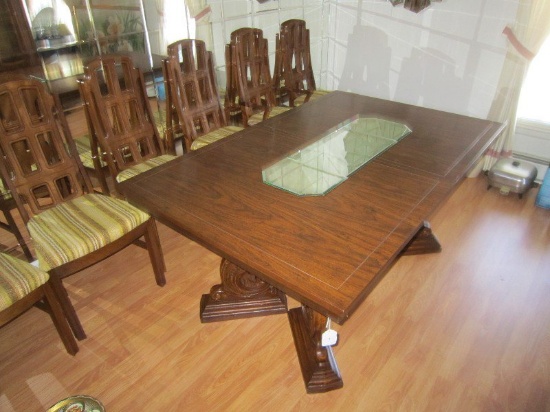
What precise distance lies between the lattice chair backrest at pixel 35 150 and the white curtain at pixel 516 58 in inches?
112

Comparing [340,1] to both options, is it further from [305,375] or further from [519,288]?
[305,375]

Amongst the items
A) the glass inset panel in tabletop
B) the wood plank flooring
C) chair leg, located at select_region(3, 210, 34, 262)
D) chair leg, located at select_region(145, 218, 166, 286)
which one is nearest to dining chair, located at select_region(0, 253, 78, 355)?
the wood plank flooring

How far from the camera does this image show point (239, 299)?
182 centimetres

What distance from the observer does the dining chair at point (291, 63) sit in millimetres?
2846

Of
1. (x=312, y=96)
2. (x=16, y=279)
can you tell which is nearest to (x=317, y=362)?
(x=16, y=279)

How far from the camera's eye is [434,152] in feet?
5.46

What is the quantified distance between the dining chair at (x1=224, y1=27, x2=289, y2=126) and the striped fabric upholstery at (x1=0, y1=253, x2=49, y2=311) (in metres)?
1.65

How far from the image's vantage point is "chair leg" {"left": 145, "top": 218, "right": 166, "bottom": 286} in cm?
182

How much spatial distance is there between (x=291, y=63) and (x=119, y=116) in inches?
61.4

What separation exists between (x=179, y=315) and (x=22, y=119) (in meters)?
1.12

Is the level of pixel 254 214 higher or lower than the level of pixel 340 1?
lower

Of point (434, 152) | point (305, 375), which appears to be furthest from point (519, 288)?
point (305, 375)

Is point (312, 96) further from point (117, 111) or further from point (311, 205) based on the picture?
point (311, 205)

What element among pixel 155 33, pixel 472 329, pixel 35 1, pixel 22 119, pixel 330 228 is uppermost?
pixel 35 1
